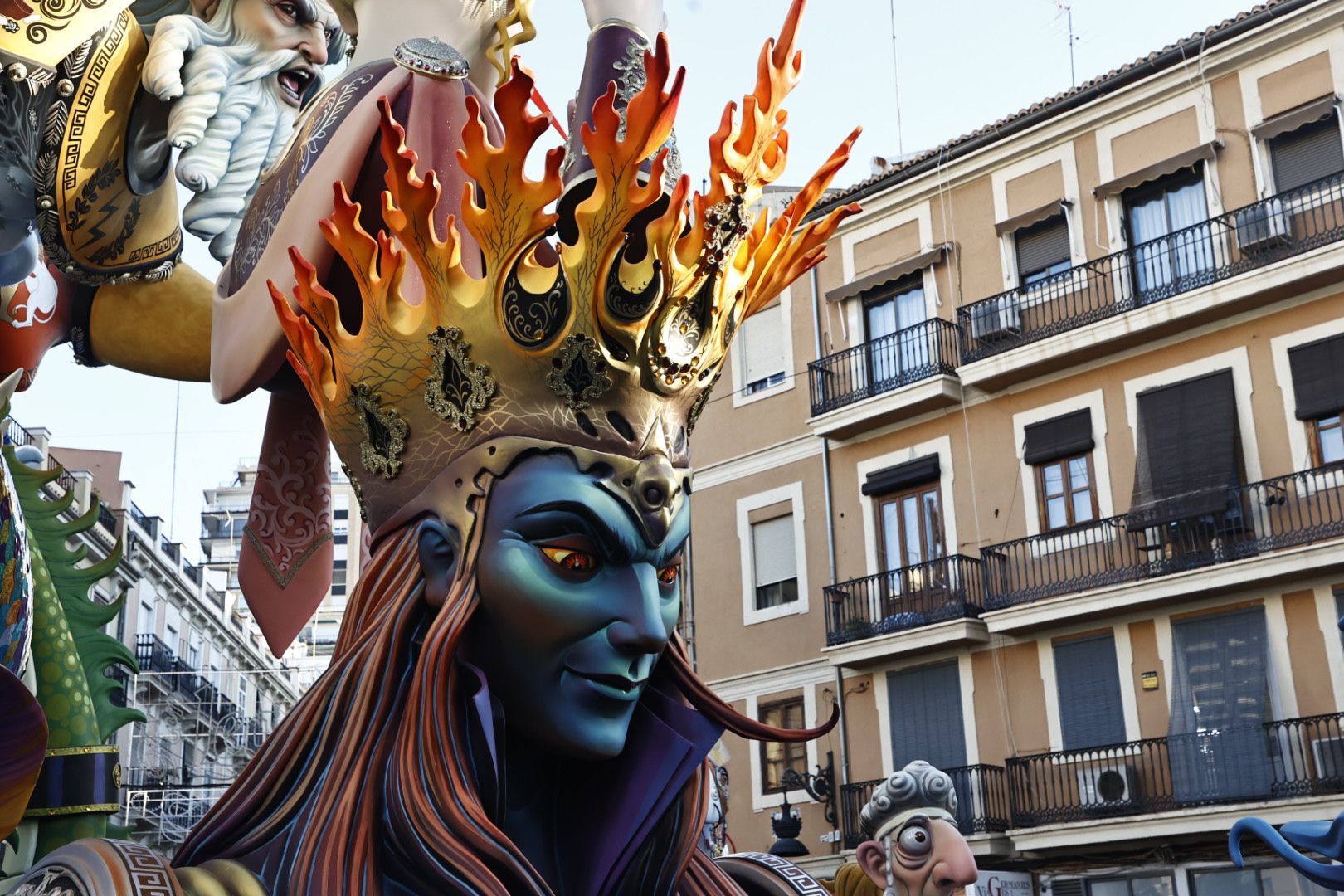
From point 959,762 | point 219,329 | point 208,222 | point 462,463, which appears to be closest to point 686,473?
point 462,463

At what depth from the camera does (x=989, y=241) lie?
1830 cm

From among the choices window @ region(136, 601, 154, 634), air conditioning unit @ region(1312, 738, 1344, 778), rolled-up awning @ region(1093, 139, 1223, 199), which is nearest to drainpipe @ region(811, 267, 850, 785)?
rolled-up awning @ region(1093, 139, 1223, 199)

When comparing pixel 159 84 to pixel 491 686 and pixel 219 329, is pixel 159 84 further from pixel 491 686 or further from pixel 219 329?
pixel 491 686

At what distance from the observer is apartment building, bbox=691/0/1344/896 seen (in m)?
15.3

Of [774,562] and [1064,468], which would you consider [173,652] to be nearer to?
[774,562]

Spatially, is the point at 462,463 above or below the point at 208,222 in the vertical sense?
below

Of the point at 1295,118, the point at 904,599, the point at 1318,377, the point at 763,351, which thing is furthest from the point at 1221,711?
the point at 763,351

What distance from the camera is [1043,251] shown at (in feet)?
59.0

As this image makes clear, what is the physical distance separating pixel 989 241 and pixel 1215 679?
569cm

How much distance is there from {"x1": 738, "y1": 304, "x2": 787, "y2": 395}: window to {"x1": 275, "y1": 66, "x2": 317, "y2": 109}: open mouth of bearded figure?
17.5 metres

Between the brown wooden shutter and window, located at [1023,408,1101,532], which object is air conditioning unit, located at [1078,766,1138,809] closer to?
window, located at [1023,408,1101,532]

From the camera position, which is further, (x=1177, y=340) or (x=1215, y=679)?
(x=1177, y=340)

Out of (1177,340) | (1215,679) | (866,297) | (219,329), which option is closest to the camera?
(219,329)

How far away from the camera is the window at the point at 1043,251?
17734 millimetres
